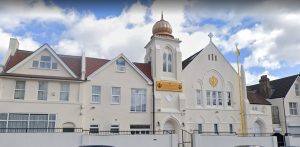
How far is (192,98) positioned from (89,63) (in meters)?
11.9

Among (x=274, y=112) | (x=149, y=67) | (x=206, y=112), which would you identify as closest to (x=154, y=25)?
(x=149, y=67)

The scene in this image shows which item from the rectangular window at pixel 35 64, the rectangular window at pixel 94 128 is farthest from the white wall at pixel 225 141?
the rectangular window at pixel 35 64

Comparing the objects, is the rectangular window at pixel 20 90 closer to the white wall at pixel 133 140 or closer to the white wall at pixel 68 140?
the white wall at pixel 68 140

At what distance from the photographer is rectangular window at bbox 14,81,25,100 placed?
72.2 ft

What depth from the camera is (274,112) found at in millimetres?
35375

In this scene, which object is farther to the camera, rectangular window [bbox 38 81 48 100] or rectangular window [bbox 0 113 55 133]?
rectangular window [bbox 38 81 48 100]

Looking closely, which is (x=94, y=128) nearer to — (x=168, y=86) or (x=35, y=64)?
(x=35, y=64)

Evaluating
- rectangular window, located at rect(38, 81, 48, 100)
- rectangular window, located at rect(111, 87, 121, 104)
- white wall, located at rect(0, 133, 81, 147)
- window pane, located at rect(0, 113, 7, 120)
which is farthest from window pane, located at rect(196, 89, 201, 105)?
window pane, located at rect(0, 113, 7, 120)

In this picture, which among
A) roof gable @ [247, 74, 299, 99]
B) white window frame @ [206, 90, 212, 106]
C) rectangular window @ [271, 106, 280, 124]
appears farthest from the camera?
roof gable @ [247, 74, 299, 99]

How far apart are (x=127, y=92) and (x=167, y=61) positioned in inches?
247

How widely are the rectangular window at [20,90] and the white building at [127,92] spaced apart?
0.08 m

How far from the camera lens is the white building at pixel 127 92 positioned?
2227 centimetres

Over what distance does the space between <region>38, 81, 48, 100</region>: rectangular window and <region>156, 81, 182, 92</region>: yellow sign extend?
10980mm

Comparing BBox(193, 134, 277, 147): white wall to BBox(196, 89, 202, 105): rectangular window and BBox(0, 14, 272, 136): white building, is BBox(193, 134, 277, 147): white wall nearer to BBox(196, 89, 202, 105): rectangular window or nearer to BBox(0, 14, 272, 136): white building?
BBox(0, 14, 272, 136): white building
